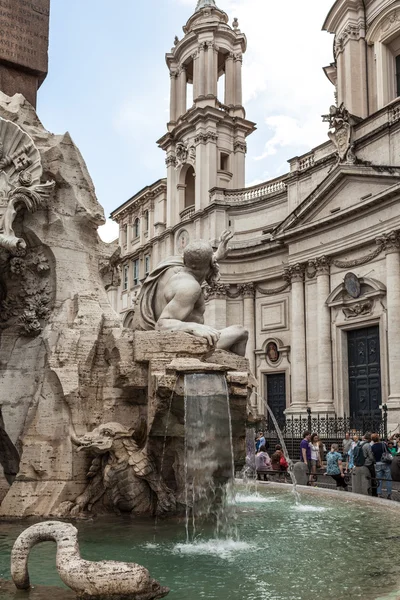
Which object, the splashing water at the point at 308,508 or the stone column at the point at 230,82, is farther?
the stone column at the point at 230,82

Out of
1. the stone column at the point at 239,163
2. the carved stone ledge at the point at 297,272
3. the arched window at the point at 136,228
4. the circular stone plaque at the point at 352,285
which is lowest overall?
the circular stone plaque at the point at 352,285

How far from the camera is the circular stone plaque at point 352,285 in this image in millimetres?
26484

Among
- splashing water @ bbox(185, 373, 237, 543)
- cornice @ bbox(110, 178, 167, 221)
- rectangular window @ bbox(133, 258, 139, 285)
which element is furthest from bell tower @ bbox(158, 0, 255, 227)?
splashing water @ bbox(185, 373, 237, 543)

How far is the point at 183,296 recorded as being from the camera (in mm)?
6680

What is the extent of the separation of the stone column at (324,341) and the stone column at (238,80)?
14.5 meters

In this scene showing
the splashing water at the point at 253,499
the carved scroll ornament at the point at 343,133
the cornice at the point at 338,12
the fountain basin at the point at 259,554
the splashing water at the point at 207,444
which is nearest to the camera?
the fountain basin at the point at 259,554

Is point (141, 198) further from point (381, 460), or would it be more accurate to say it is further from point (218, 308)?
point (381, 460)

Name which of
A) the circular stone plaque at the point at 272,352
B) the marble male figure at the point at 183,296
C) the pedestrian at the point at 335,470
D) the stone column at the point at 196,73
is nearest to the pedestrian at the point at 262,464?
the pedestrian at the point at 335,470

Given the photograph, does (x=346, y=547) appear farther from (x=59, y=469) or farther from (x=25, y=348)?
(x=25, y=348)

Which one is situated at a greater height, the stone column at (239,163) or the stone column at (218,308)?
the stone column at (239,163)

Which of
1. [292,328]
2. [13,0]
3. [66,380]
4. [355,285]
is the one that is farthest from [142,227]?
[66,380]

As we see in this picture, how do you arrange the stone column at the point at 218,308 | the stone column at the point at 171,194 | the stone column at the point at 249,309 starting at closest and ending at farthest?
the stone column at the point at 249,309, the stone column at the point at 218,308, the stone column at the point at 171,194

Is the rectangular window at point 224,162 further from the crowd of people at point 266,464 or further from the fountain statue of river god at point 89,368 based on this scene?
the fountain statue of river god at point 89,368

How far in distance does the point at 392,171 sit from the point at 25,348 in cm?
2090
